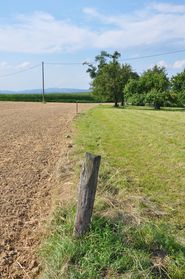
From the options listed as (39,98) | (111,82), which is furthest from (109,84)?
(39,98)

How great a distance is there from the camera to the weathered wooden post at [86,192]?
4.01 m

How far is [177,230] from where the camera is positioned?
16.2 feet

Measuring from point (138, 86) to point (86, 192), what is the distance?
44.0 meters

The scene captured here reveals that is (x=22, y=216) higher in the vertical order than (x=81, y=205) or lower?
lower

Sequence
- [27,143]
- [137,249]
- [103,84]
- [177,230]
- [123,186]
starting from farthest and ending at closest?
[103,84], [27,143], [123,186], [177,230], [137,249]

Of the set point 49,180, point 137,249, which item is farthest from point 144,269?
point 49,180

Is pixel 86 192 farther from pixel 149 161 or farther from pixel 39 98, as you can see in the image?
pixel 39 98

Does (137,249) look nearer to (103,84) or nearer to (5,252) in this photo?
(5,252)

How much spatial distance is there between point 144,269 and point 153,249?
1.62 ft

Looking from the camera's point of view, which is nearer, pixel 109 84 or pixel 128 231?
pixel 128 231

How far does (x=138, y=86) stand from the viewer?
47031 millimetres

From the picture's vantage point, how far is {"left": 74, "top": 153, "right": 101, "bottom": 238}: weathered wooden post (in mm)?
4008

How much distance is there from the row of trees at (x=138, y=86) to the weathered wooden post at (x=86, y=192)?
40.8 metres

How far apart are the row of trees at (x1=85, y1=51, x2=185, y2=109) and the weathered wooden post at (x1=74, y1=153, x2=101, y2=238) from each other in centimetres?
4077
